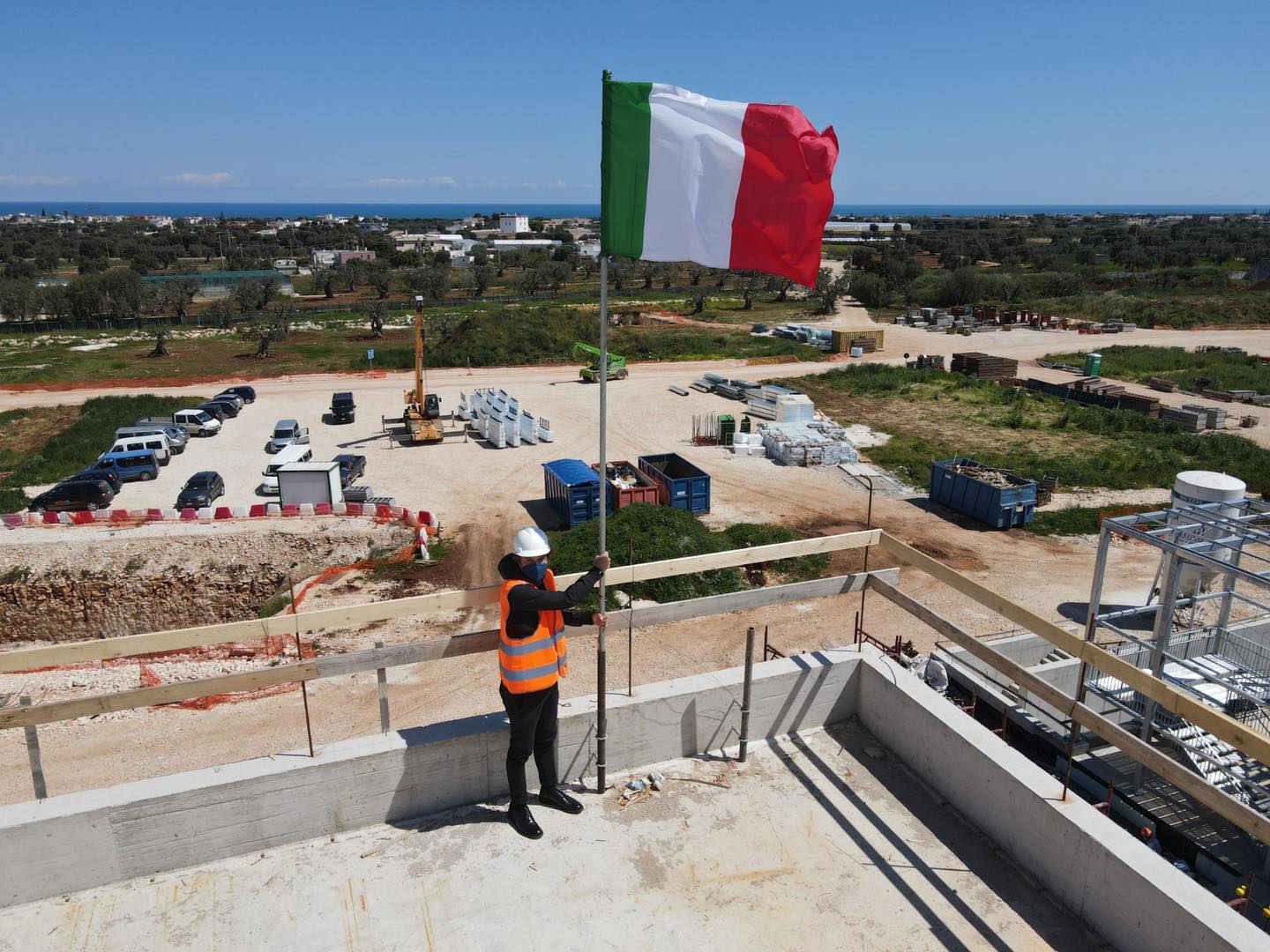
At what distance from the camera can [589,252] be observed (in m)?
129

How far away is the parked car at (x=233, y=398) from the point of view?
36938mm

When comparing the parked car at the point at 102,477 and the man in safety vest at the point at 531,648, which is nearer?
the man in safety vest at the point at 531,648

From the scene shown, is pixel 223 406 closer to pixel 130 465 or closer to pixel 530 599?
pixel 130 465

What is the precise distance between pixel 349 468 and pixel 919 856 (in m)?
25.2

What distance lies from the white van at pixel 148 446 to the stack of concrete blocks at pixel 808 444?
21.4 m

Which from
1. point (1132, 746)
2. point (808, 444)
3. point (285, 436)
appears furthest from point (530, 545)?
point (285, 436)

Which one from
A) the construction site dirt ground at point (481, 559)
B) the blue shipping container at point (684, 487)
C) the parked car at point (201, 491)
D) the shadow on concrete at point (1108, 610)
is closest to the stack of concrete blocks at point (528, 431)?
the construction site dirt ground at point (481, 559)

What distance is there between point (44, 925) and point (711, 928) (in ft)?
13.5

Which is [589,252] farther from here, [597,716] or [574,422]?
[597,716]

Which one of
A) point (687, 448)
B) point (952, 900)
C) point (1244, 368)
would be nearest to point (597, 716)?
point (952, 900)

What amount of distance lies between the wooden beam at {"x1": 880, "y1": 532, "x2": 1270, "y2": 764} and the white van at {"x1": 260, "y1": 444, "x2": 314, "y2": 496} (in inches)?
923

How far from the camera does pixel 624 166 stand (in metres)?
6.56

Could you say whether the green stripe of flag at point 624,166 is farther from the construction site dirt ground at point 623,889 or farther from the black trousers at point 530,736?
the construction site dirt ground at point 623,889

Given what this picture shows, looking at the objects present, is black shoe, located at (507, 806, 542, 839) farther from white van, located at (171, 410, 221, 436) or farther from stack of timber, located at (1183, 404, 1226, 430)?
stack of timber, located at (1183, 404, 1226, 430)
